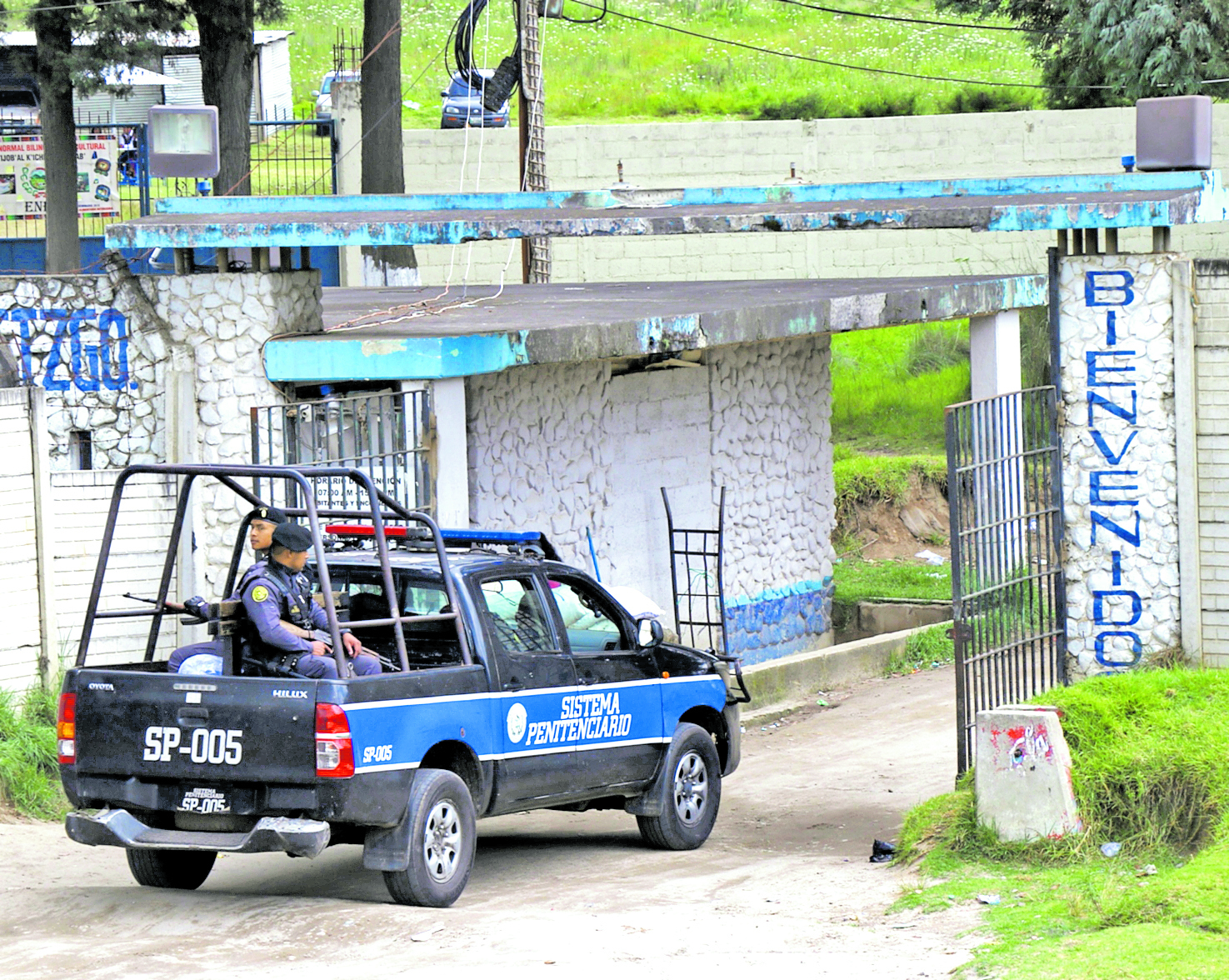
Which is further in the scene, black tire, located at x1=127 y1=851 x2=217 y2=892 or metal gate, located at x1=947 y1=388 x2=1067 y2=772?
metal gate, located at x1=947 y1=388 x2=1067 y2=772

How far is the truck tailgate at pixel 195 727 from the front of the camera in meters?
7.50

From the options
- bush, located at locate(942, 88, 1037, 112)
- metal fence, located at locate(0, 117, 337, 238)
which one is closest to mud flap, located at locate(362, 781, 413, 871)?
metal fence, located at locate(0, 117, 337, 238)

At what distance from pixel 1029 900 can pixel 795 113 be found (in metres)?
34.7

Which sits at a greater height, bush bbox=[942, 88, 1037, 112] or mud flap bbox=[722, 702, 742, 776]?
bush bbox=[942, 88, 1037, 112]

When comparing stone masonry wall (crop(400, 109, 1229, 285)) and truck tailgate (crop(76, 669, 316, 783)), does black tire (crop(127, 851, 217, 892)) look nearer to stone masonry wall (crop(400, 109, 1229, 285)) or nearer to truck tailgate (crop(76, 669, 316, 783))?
truck tailgate (crop(76, 669, 316, 783))

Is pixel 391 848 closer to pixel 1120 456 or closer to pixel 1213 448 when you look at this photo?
pixel 1120 456

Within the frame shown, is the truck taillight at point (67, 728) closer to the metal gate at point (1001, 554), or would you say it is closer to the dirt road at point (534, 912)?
the dirt road at point (534, 912)

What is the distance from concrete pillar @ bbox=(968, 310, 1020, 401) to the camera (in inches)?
698

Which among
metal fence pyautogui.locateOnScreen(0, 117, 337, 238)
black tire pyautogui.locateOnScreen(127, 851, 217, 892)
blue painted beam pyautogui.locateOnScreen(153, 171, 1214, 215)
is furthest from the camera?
metal fence pyautogui.locateOnScreen(0, 117, 337, 238)

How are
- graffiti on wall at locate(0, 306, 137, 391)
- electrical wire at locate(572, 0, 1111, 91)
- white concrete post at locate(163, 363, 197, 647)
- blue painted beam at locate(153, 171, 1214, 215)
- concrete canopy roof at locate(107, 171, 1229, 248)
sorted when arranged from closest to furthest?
concrete canopy roof at locate(107, 171, 1229, 248), blue painted beam at locate(153, 171, 1214, 215), white concrete post at locate(163, 363, 197, 647), graffiti on wall at locate(0, 306, 137, 391), electrical wire at locate(572, 0, 1111, 91)

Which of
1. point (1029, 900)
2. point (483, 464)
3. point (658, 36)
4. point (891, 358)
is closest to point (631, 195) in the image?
point (483, 464)

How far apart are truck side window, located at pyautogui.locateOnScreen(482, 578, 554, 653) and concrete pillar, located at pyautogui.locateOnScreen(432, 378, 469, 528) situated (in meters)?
2.98

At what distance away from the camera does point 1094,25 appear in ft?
91.1

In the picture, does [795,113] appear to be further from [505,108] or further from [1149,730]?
[1149,730]
